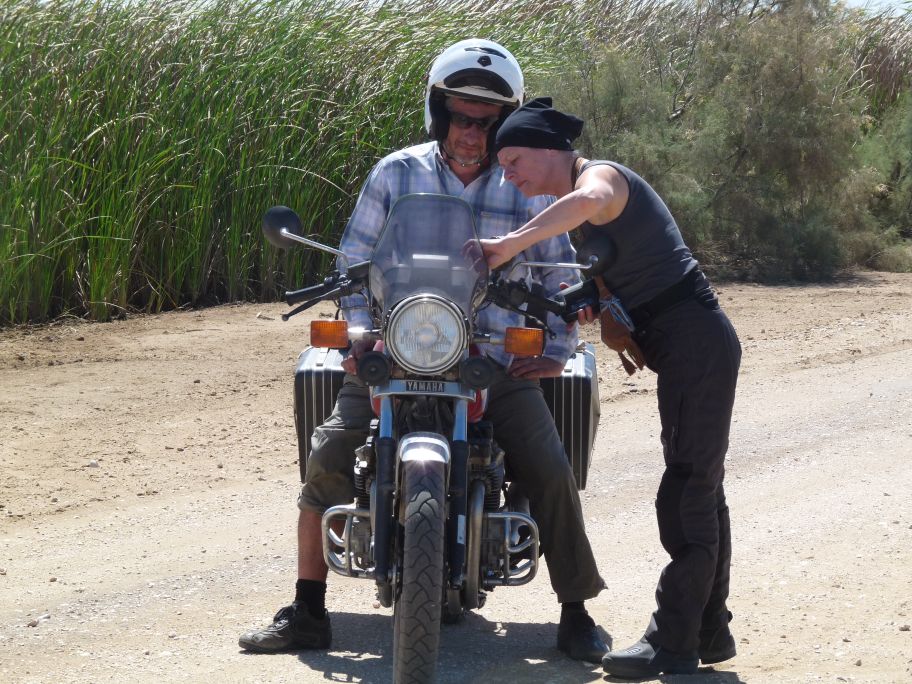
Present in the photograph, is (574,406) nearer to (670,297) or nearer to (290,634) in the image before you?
(670,297)

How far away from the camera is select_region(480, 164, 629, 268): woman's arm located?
3.95 m

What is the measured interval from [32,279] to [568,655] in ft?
23.2

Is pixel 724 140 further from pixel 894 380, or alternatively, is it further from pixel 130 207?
pixel 130 207

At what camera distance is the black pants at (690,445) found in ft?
13.9

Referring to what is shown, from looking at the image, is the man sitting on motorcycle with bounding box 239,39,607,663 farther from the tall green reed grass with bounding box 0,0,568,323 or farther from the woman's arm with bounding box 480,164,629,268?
the tall green reed grass with bounding box 0,0,568,323

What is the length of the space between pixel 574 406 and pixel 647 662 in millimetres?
978

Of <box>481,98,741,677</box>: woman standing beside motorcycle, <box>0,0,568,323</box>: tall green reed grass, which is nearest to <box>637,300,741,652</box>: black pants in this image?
<box>481,98,741,677</box>: woman standing beside motorcycle

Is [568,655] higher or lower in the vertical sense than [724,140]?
lower

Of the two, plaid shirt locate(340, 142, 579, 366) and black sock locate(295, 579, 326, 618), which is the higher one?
plaid shirt locate(340, 142, 579, 366)

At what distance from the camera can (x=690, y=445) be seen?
4.26 meters

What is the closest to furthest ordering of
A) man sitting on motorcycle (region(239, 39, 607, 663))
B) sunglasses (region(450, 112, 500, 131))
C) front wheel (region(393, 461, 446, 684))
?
front wheel (region(393, 461, 446, 684)) → man sitting on motorcycle (region(239, 39, 607, 663)) → sunglasses (region(450, 112, 500, 131))

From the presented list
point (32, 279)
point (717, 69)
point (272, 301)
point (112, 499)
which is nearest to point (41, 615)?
point (112, 499)

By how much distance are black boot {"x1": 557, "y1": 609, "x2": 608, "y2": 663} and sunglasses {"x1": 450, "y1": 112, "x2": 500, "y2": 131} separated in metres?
1.73

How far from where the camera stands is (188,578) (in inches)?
212
